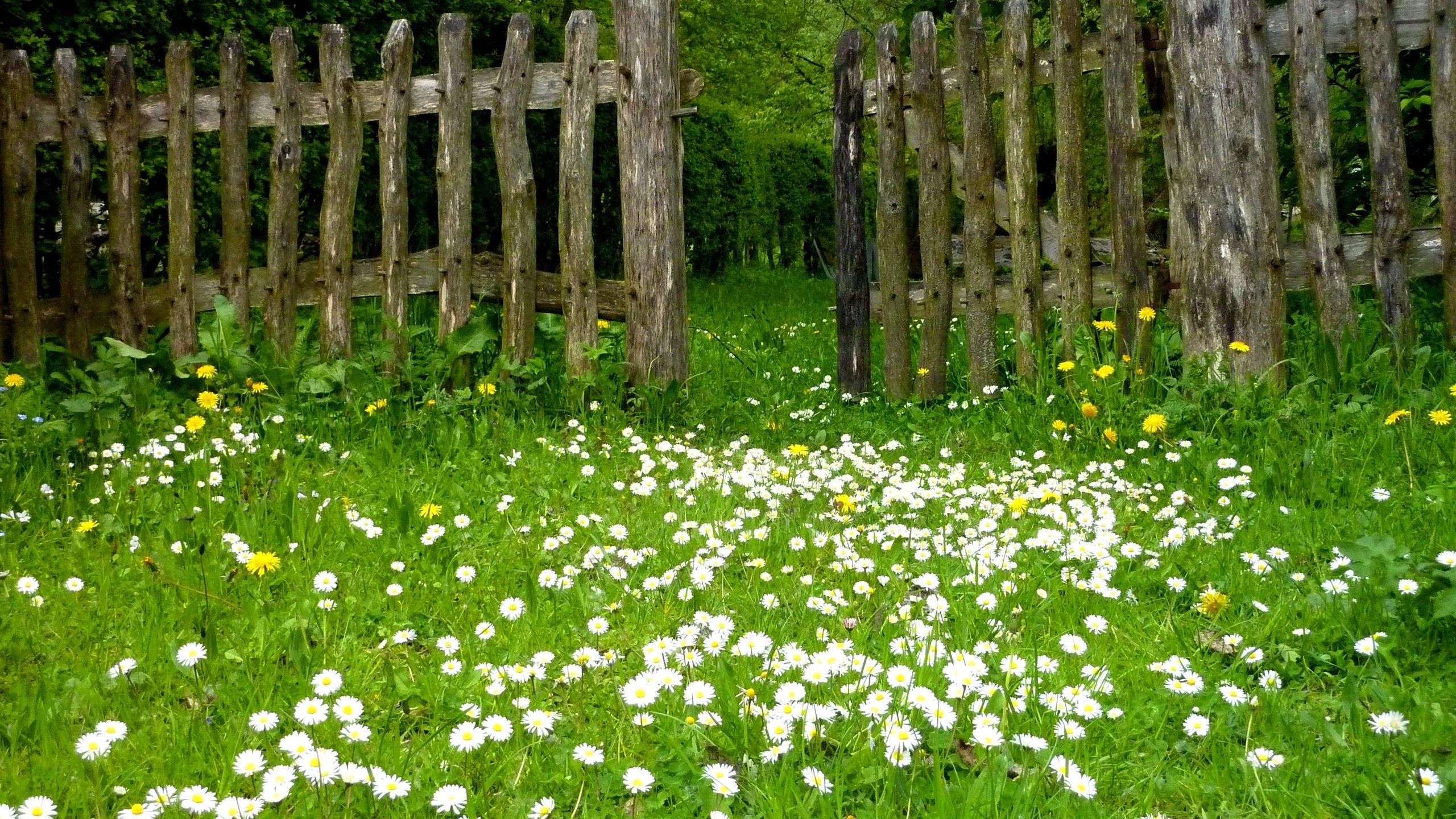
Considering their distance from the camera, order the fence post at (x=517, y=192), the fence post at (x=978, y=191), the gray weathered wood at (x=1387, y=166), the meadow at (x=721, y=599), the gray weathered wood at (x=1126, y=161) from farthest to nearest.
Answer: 1. the fence post at (x=978, y=191)
2. the fence post at (x=517, y=192)
3. the gray weathered wood at (x=1126, y=161)
4. the gray weathered wood at (x=1387, y=166)
5. the meadow at (x=721, y=599)

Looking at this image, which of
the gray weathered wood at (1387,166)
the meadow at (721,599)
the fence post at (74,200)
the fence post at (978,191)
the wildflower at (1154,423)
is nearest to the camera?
the meadow at (721,599)

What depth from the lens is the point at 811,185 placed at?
20.1 meters

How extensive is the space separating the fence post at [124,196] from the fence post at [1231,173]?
5050 millimetres

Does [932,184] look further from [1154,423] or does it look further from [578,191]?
[1154,423]

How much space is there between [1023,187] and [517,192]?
2.45 m

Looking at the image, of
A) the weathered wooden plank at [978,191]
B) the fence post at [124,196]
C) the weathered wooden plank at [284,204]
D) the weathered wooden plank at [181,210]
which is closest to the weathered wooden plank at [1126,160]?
the weathered wooden plank at [978,191]

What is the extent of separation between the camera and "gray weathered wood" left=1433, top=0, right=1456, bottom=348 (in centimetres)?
525

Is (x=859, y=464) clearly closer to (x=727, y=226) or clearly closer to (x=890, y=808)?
(x=890, y=808)

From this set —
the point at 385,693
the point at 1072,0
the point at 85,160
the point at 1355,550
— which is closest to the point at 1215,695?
the point at 1355,550

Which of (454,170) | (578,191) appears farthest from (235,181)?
(578,191)

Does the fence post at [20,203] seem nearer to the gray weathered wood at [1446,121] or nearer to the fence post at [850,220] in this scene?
the fence post at [850,220]

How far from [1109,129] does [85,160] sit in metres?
5.10

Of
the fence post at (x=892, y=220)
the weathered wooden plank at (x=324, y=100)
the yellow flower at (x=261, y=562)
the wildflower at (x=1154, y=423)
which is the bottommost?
the yellow flower at (x=261, y=562)

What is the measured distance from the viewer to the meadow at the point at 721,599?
2201mm
